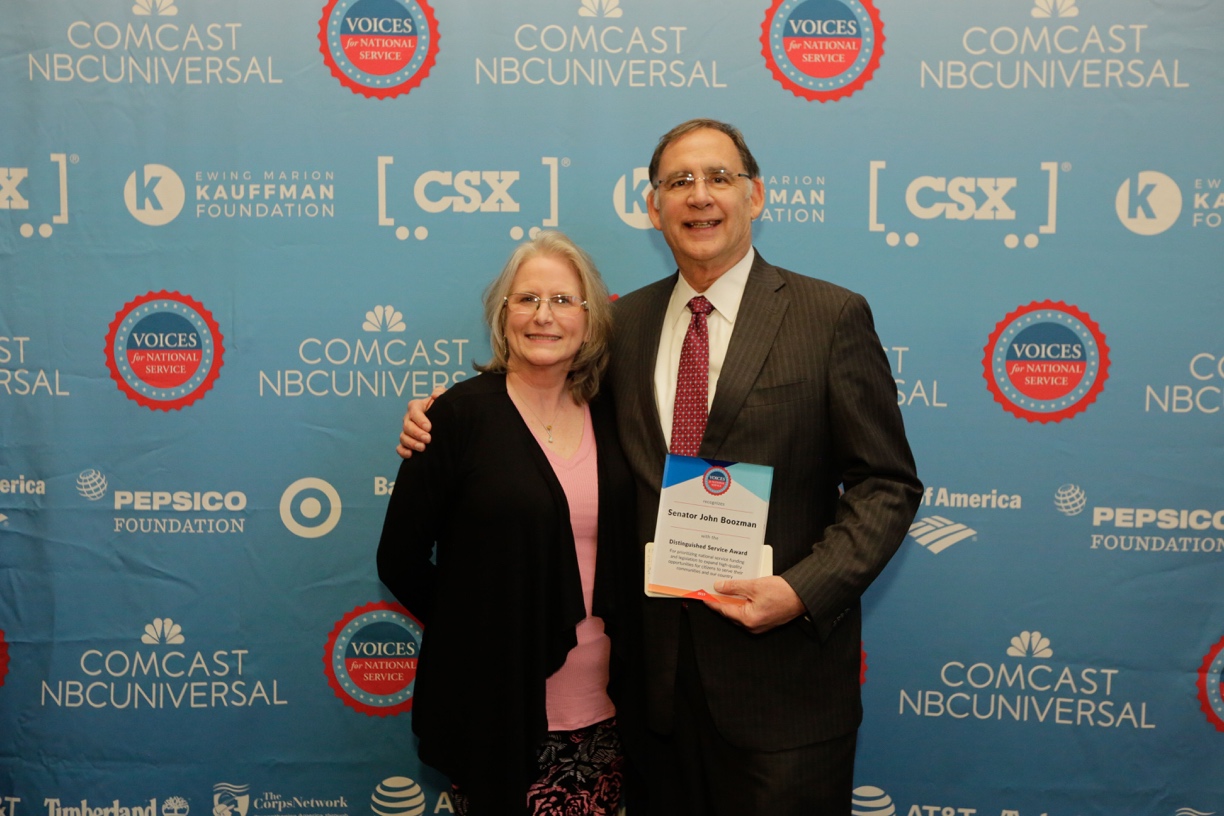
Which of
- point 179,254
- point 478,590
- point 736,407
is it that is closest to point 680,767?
point 478,590

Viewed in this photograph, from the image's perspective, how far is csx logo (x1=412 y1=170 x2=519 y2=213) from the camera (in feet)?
7.87

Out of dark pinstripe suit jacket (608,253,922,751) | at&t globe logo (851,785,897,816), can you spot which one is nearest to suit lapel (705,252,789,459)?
dark pinstripe suit jacket (608,253,922,751)

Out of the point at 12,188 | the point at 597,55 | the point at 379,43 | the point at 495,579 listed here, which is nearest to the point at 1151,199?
the point at 597,55

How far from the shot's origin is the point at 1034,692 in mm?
2430

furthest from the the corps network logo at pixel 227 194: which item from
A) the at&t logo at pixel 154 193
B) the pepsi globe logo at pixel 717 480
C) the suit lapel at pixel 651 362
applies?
the pepsi globe logo at pixel 717 480

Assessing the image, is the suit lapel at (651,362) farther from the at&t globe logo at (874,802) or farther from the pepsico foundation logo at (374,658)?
the at&t globe logo at (874,802)

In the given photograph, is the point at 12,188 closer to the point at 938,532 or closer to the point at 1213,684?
the point at 938,532

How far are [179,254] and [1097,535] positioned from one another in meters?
2.88

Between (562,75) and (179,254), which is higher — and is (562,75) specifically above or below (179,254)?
above

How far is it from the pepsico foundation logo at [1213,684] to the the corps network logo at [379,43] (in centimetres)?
290

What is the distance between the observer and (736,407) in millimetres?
1690

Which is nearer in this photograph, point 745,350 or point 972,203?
point 745,350

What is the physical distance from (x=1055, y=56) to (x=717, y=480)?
173cm

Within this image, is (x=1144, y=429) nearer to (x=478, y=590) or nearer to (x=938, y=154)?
(x=938, y=154)
